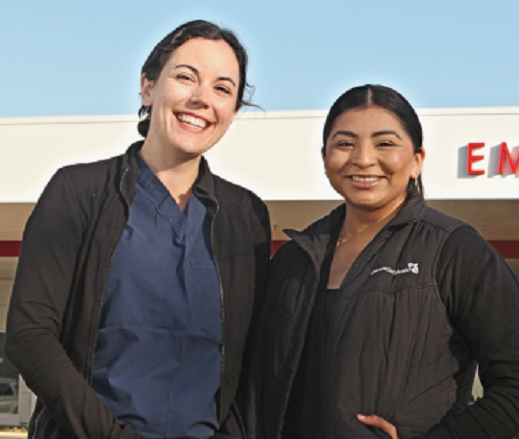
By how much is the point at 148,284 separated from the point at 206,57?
770 millimetres

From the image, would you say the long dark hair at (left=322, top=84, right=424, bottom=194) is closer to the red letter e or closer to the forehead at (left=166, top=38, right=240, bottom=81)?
the forehead at (left=166, top=38, right=240, bottom=81)

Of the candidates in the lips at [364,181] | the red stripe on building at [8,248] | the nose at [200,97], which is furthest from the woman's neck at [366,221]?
the red stripe on building at [8,248]

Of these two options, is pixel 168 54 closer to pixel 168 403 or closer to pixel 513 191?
pixel 168 403

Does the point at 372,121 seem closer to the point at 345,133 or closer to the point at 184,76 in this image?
the point at 345,133

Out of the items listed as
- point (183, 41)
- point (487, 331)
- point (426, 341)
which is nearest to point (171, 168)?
point (183, 41)

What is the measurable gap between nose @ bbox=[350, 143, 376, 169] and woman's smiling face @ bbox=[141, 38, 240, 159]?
458 mm

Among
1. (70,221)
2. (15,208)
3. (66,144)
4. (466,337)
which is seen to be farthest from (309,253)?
(15,208)

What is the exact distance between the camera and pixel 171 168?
237cm

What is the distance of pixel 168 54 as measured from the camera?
2.35 meters

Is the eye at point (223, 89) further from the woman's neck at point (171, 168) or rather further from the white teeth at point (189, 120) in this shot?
the woman's neck at point (171, 168)

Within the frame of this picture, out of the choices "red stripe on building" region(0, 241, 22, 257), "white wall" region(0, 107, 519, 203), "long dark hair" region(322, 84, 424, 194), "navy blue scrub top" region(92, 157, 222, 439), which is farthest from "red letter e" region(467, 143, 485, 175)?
"red stripe on building" region(0, 241, 22, 257)

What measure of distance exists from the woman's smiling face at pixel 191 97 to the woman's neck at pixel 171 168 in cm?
2

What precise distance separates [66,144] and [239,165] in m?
2.50

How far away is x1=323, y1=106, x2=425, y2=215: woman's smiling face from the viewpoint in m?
2.34
